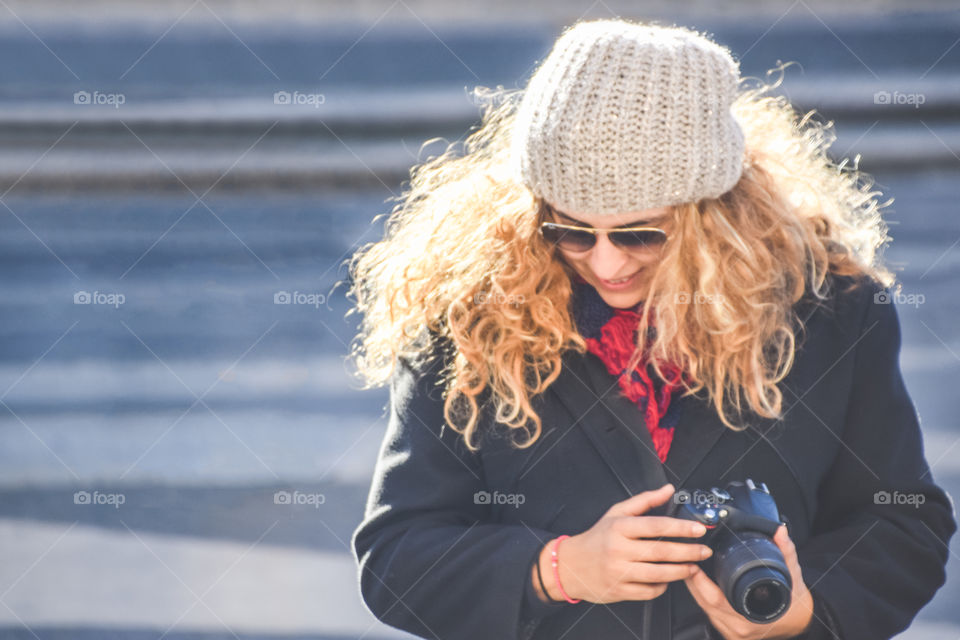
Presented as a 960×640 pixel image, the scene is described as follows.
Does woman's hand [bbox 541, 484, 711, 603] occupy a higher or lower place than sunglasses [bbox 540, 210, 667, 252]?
lower

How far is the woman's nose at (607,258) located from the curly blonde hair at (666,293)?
0.06 metres

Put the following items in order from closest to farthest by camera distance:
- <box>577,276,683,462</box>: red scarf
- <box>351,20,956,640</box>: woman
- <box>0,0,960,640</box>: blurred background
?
<box>351,20,956,640</box>: woman < <box>577,276,683,462</box>: red scarf < <box>0,0,960,640</box>: blurred background

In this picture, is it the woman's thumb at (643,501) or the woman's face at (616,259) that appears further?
the woman's face at (616,259)

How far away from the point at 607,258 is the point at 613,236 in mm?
34

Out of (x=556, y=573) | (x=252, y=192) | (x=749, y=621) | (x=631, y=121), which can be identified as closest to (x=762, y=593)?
(x=749, y=621)

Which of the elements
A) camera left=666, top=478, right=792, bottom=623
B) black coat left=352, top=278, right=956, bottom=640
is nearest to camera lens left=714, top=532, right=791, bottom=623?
camera left=666, top=478, right=792, bottom=623

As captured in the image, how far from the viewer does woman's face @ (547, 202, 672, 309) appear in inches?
53.6

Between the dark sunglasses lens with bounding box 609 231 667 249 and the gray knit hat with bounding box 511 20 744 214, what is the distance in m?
0.05

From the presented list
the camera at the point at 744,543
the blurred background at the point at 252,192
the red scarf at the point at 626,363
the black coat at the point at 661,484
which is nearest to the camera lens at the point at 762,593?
the camera at the point at 744,543

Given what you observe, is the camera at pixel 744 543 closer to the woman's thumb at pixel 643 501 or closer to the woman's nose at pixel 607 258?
the woman's thumb at pixel 643 501

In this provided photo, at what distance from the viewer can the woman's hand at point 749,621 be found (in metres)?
1.25

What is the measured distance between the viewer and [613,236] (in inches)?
53.7

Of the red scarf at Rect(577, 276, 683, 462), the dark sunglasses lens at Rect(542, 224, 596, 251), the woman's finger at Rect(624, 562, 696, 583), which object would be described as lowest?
the woman's finger at Rect(624, 562, 696, 583)

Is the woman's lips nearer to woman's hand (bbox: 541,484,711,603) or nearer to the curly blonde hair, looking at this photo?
the curly blonde hair
